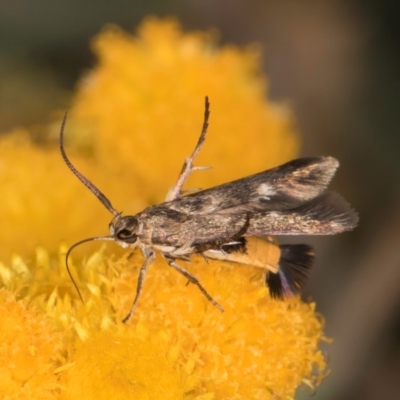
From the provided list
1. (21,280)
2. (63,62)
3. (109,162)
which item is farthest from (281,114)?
(21,280)

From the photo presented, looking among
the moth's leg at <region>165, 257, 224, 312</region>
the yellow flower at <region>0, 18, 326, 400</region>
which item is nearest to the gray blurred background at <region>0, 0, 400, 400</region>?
the yellow flower at <region>0, 18, 326, 400</region>

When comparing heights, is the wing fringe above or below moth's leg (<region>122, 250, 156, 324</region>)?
below

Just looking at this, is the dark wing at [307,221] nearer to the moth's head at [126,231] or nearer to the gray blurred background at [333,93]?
the moth's head at [126,231]

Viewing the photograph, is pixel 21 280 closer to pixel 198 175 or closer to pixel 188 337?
pixel 188 337

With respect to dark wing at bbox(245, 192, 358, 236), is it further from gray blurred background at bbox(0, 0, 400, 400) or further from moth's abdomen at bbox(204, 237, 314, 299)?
gray blurred background at bbox(0, 0, 400, 400)

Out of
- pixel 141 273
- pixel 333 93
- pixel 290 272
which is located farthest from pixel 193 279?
pixel 333 93

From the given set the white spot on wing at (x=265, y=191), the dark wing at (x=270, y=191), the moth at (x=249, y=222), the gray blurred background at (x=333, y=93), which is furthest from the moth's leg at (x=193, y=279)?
the gray blurred background at (x=333, y=93)

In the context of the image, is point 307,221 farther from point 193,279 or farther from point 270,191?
point 193,279

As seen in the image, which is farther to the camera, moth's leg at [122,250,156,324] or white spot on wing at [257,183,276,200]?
white spot on wing at [257,183,276,200]
